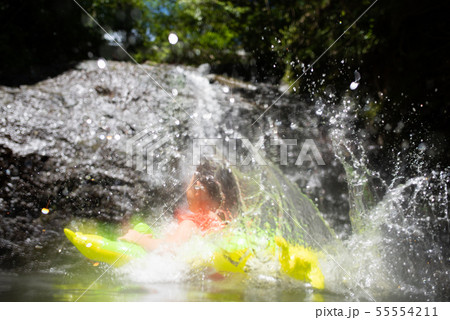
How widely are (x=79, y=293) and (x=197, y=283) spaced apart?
2.47 feet

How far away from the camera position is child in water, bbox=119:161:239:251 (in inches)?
98.0

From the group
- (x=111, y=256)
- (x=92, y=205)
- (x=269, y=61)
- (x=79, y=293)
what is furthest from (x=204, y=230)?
(x=269, y=61)

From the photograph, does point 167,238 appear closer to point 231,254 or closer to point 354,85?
point 231,254

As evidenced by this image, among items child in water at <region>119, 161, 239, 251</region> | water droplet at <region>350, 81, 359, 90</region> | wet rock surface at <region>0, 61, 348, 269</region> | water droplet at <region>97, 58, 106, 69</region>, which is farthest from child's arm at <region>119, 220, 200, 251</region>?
water droplet at <region>350, 81, 359, 90</region>

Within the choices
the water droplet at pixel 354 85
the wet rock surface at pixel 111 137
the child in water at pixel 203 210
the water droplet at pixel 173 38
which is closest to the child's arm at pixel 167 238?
the child in water at pixel 203 210

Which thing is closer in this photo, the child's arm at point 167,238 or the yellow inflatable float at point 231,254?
the yellow inflatable float at point 231,254

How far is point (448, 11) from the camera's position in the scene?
434cm

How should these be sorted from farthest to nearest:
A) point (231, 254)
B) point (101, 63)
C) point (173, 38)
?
point (173, 38) < point (101, 63) < point (231, 254)

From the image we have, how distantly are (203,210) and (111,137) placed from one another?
5.10 ft

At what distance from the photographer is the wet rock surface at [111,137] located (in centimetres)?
296

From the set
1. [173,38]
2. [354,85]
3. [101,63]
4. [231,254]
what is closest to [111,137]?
[101,63]

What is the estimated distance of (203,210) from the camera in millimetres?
2658

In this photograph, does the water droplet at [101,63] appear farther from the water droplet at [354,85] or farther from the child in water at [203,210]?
the water droplet at [354,85]

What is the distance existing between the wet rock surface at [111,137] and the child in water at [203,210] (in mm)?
732
